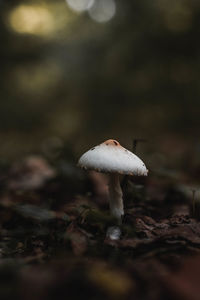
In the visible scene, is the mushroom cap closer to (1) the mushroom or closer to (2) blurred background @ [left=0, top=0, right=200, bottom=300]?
(1) the mushroom

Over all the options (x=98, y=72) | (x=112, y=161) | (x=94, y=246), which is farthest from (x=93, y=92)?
(x=94, y=246)

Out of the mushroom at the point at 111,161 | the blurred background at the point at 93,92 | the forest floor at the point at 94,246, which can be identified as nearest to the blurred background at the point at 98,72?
the blurred background at the point at 93,92

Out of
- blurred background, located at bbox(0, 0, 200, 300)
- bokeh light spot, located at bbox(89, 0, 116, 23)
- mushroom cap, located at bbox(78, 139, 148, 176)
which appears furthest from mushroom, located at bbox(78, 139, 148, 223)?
bokeh light spot, located at bbox(89, 0, 116, 23)

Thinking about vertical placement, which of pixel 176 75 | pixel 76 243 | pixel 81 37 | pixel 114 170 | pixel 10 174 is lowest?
pixel 76 243

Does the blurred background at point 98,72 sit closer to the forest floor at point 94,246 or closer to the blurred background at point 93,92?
the blurred background at point 93,92

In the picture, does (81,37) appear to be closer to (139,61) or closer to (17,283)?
(139,61)

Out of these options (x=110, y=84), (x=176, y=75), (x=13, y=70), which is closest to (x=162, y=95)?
(x=176, y=75)

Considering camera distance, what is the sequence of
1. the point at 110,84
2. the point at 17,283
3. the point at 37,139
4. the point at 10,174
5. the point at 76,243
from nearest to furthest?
the point at 17,283
the point at 76,243
the point at 10,174
the point at 37,139
the point at 110,84

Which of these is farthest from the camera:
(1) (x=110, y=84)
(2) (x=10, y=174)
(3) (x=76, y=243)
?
(1) (x=110, y=84)
